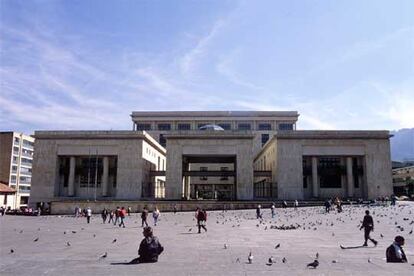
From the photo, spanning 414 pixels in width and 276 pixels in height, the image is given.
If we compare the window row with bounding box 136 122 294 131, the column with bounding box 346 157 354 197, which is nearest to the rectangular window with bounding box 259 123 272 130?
the window row with bounding box 136 122 294 131

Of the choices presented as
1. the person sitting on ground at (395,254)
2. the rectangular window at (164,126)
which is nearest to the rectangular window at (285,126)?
the rectangular window at (164,126)

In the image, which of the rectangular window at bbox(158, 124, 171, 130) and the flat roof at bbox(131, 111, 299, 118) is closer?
the flat roof at bbox(131, 111, 299, 118)

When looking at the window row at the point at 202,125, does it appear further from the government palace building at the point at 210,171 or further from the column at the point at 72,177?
the column at the point at 72,177

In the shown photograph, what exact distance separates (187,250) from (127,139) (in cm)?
4379

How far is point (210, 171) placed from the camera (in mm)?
57375

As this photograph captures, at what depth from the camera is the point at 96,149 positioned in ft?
186

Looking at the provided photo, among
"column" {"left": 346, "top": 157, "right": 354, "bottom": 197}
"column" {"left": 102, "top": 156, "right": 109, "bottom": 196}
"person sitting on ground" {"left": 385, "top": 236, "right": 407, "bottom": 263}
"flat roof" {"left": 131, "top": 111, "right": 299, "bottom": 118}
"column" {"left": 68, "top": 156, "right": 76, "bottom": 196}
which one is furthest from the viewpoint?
"flat roof" {"left": 131, "top": 111, "right": 299, "bottom": 118}

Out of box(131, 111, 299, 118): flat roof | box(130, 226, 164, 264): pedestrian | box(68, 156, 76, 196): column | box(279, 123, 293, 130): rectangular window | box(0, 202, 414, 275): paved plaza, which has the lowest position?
box(0, 202, 414, 275): paved plaza

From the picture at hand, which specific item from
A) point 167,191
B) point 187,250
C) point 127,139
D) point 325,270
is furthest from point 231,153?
point 325,270

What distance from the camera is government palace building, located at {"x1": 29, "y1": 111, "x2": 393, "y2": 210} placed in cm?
5465

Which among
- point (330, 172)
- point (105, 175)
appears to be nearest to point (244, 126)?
point (330, 172)

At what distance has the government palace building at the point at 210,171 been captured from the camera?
54.7 m

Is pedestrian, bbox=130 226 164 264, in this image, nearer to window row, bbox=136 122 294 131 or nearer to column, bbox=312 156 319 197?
column, bbox=312 156 319 197

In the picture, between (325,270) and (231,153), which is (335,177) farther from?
(325,270)
